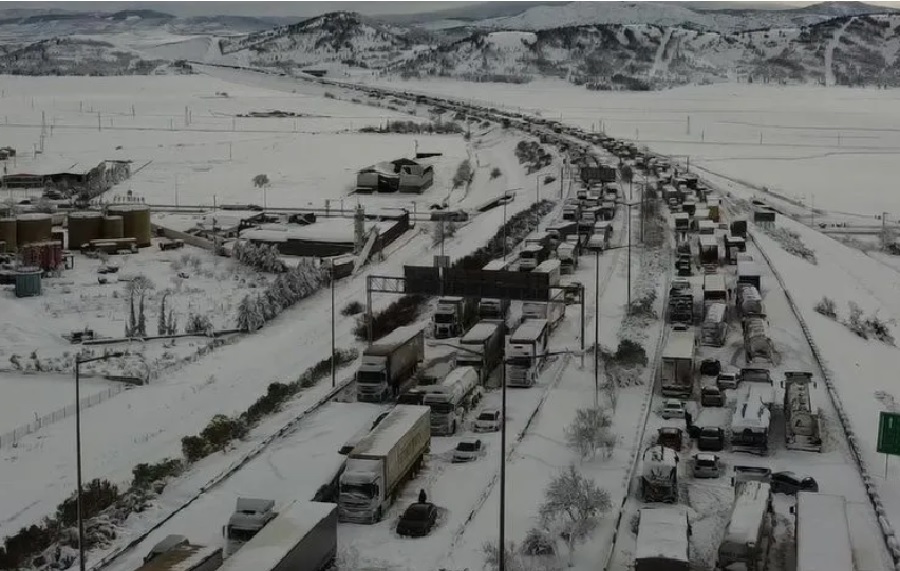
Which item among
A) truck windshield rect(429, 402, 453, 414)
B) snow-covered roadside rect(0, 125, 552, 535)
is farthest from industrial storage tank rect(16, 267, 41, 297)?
truck windshield rect(429, 402, 453, 414)

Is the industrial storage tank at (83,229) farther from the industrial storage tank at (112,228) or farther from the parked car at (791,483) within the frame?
the parked car at (791,483)

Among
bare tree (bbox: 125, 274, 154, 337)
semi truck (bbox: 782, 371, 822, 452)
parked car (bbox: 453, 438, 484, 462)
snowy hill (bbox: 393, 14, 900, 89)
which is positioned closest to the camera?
parked car (bbox: 453, 438, 484, 462)

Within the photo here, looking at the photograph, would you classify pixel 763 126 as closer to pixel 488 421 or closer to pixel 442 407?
pixel 488 421

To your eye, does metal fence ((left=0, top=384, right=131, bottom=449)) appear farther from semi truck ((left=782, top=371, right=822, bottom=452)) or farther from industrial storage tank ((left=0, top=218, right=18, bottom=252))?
industrial storage tank ((left=0, top=218, right=18, bottom=252))

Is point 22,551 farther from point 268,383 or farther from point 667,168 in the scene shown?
point 667,168

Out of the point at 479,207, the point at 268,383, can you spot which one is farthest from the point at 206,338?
the point at 479,207

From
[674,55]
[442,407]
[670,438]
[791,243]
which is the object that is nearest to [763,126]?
[791,243]
